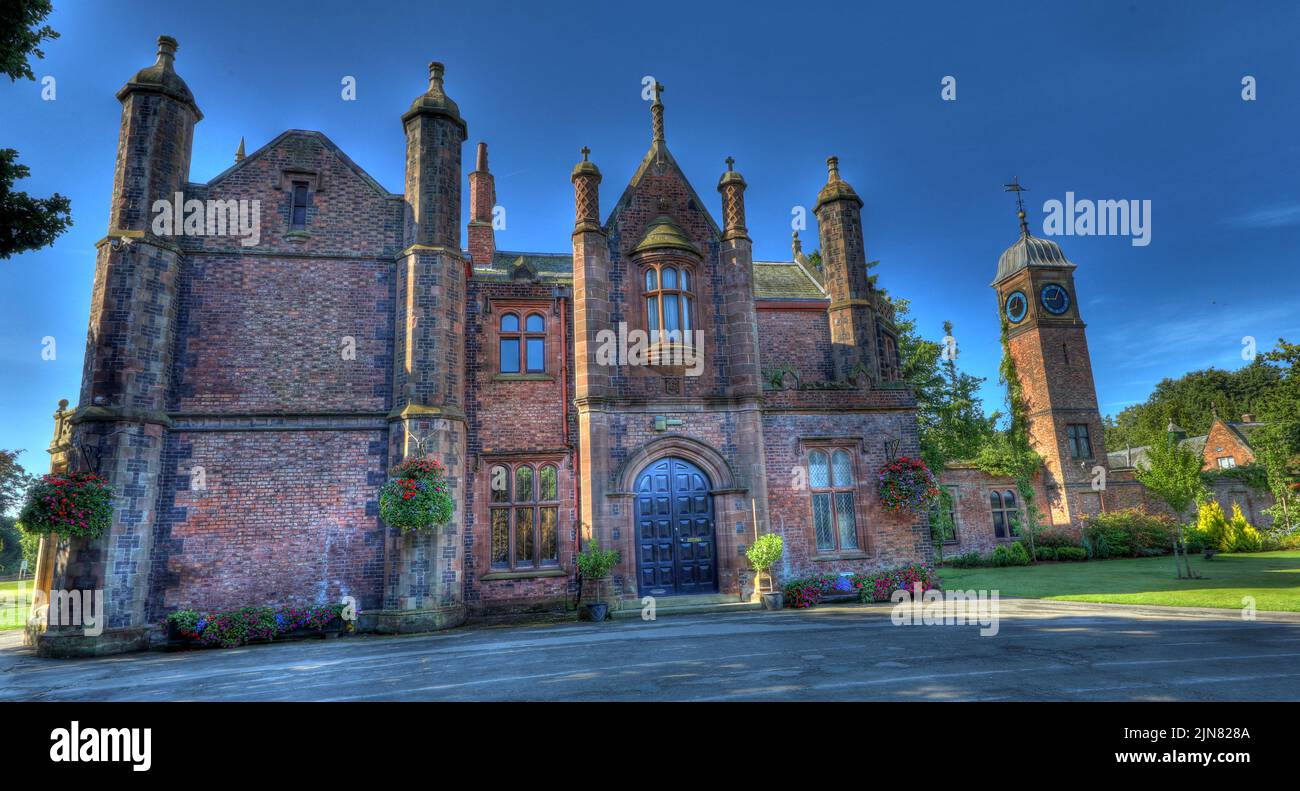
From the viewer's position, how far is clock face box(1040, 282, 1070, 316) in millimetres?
39812

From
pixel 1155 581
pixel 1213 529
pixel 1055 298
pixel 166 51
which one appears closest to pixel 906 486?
pixel 1155 581

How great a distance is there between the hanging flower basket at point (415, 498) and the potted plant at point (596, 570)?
3.31m

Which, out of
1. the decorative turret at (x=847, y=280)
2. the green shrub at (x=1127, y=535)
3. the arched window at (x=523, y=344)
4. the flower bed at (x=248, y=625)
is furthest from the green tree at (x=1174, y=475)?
the flower bed at (x=248, y=625)

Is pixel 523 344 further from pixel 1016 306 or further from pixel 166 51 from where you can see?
pixel 1016 306

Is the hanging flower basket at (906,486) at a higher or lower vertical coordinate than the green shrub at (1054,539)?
higher

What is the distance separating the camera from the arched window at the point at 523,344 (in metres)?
16.6


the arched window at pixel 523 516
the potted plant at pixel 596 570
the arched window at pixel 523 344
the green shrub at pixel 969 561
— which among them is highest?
the arched window at pixel 523 344

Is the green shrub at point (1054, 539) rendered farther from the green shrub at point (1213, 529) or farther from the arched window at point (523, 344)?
the arched window at point (523, 344)

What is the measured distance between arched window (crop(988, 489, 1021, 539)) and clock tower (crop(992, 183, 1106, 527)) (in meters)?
3.18

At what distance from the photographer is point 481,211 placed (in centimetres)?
2250

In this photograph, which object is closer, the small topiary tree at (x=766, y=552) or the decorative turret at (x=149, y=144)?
the decorative turret at (x=149, y=144)

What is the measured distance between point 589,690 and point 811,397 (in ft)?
38.4

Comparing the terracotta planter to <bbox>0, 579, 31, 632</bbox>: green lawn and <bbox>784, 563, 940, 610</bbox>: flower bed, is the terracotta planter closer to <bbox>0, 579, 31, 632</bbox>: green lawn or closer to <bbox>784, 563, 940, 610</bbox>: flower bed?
<bbox>784, 563, 940, 610</bbox>: flower bed

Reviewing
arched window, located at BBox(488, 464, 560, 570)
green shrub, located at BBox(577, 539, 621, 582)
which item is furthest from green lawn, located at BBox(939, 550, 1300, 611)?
arched window, located at BBox(488, 464, 560, 570)
